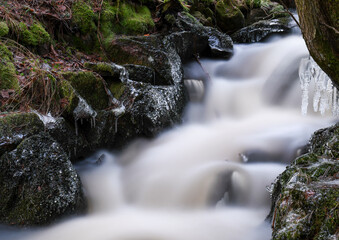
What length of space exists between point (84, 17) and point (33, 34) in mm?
1121

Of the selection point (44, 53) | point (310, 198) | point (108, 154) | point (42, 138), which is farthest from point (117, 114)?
point (310, 198)

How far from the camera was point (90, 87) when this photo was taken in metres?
4.32

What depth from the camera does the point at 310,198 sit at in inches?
75.5

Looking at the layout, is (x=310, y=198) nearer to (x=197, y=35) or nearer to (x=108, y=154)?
(x=108, y=154)

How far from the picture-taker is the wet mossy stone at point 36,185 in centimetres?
295

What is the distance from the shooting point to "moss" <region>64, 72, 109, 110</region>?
4180 millimetres

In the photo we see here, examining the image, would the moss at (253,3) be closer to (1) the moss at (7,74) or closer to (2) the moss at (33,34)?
(2) the moss at (33,34)

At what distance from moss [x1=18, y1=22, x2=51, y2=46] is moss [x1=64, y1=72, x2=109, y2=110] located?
3.37 ft

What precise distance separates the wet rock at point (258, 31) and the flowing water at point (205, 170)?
6.85 ft

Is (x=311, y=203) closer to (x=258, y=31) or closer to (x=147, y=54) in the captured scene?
(x=147, y=54)

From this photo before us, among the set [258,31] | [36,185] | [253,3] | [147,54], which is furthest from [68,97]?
[253,3]

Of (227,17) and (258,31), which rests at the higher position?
(227,17)

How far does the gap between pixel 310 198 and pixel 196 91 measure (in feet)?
12.9

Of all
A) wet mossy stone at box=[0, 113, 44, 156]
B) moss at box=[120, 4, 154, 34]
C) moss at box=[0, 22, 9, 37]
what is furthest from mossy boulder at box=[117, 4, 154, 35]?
wet mossy stone at box=[0, 113, 44, 156]
